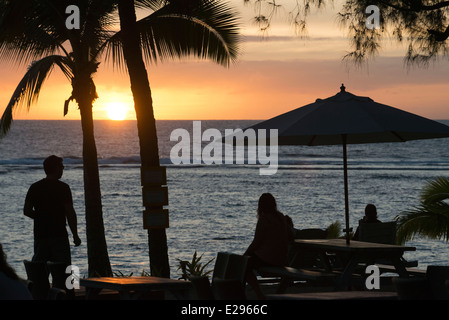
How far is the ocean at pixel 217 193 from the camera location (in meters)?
26.1

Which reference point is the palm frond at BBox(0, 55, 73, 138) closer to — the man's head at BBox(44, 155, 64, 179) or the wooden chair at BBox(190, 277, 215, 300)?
the man's head at BBox(44, 155, 64, 179)

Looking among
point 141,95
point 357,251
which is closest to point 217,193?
point 141,95

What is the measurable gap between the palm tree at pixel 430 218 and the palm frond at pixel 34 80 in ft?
22.1

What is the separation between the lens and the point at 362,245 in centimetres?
917

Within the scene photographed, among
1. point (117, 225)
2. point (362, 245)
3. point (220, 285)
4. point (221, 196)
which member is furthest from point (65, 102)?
point (221, 196)

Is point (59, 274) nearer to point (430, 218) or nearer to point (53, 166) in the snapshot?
point (53, 166)

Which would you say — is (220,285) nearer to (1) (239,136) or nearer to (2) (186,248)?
(1) (239,136)

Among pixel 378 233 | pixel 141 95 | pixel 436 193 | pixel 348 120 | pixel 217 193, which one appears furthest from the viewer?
pixel 217 193

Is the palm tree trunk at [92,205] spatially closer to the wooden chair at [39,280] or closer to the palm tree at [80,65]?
the palm tree at [80,65]

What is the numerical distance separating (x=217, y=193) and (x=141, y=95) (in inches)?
1548

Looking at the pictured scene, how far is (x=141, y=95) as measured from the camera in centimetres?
1165

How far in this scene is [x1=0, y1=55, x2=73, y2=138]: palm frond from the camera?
1453 cm

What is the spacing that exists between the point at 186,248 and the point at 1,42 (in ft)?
43.6
